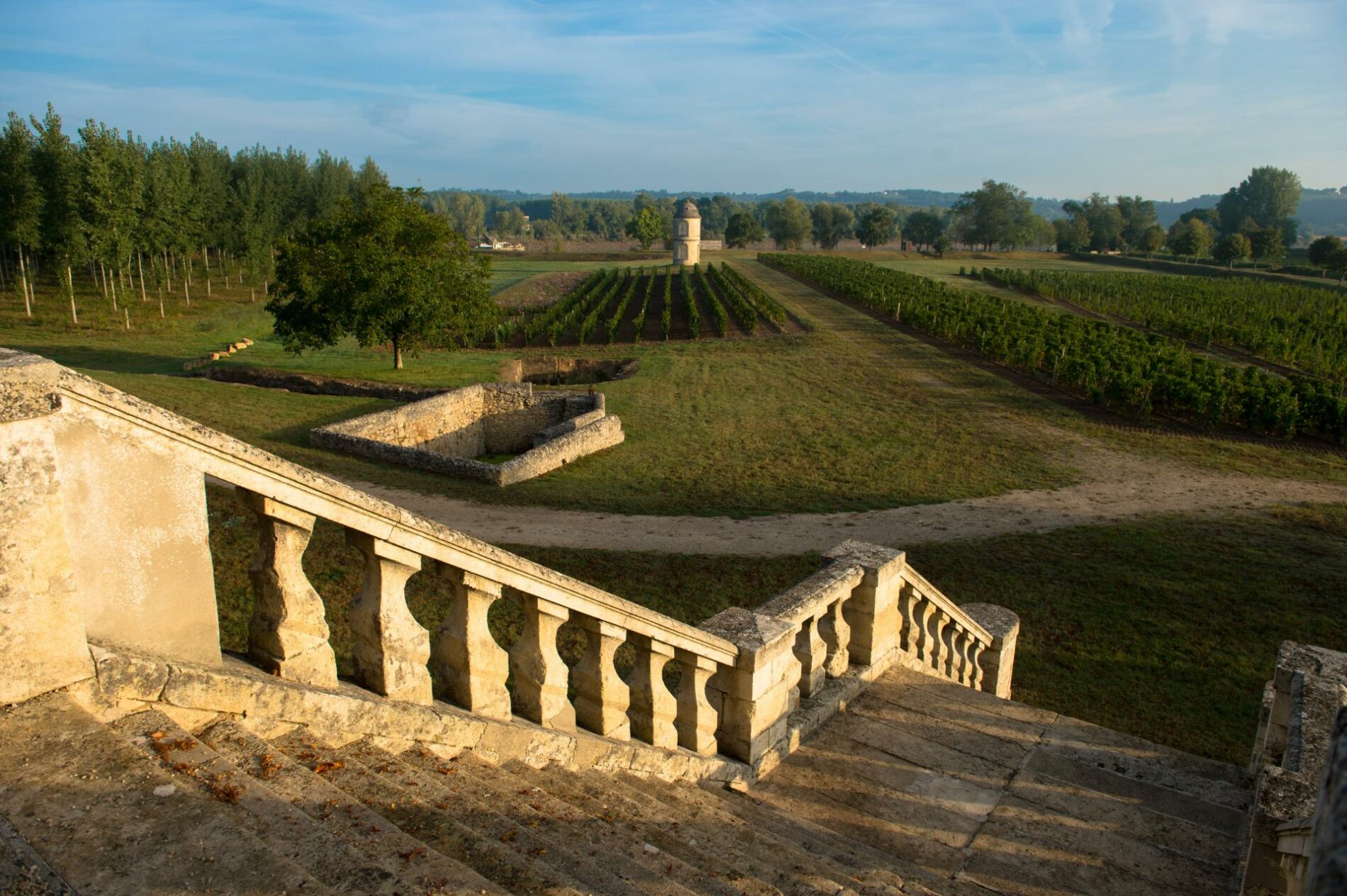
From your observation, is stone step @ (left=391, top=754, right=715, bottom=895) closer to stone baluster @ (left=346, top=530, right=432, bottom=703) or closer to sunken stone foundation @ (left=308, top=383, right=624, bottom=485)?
stone baluster @ (left=346, top=530, right=432, bottom=703)

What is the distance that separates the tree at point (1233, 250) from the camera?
3088 inches

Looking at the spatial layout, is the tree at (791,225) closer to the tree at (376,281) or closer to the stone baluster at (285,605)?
the tree at (376,281)

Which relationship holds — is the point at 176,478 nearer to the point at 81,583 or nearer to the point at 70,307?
the point at 81,583

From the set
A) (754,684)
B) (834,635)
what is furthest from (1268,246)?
(754,684)

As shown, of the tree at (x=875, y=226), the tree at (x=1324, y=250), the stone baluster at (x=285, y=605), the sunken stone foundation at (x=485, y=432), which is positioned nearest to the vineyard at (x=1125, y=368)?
the sunken stone foundation at (x=485, y=432)

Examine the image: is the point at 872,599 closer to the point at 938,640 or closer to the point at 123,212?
the point at 938,640

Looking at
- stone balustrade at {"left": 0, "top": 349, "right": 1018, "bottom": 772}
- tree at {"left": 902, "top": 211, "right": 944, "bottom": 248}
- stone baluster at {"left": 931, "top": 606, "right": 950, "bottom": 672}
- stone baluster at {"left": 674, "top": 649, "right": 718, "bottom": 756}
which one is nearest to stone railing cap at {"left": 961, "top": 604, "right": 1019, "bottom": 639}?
stone baluster at {"left": 931, "top": 606, "right": 950, "bottom": 672}

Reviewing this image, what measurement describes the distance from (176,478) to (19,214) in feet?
120

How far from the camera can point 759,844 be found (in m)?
3.71

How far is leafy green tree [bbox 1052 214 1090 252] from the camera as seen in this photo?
104312mm

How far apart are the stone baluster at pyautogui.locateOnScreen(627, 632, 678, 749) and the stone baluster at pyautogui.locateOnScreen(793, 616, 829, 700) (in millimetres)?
1247

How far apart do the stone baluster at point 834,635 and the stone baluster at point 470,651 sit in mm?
2686

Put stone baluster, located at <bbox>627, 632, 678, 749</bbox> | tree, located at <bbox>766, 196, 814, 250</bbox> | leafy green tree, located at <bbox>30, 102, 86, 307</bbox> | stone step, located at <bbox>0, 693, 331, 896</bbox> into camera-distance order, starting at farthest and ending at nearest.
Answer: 1. tree, located at <bbox>766, 196, 814, 250</bbox>
2. leafy green tree, located at <bbox>30, 102, 86, 307</bbox>
3. stone baluster, located at <bbox>627, 632, 678, 749</bbox>
4. stone step, located at <bbox>0, 693, 331, 896</bbox>

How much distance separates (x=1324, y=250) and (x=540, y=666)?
3287 inches
